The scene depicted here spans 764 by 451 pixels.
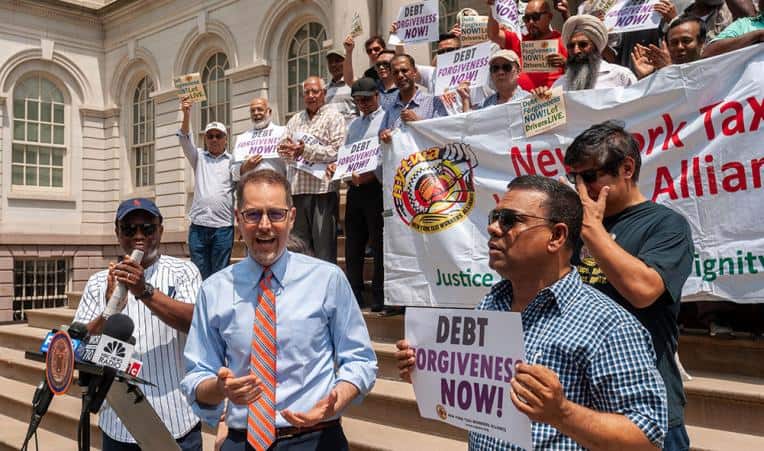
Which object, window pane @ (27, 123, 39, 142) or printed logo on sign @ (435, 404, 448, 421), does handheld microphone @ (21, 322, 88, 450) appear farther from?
window pane @ (27, 123, 39, 142)

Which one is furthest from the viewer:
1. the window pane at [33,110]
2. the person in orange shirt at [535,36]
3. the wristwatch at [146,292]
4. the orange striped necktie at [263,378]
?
the window pane at [33,110]

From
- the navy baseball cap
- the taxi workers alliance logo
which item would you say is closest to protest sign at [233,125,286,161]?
the taxi workers alliance logo

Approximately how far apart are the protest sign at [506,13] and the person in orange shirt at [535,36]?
5 cm

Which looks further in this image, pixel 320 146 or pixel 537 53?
pixel 320 146

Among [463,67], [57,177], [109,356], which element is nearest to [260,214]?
[109,356]

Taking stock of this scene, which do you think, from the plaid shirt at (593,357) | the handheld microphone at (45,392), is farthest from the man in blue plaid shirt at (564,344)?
the handheld microphone at (45,392)

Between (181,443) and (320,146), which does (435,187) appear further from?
(181,443)

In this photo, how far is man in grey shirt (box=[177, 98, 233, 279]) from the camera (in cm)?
743

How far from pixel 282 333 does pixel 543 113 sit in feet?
10.7

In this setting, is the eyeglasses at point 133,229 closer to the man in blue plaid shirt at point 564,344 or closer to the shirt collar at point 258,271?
the shirt collar at point 258,271

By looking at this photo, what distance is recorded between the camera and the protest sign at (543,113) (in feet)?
15.7

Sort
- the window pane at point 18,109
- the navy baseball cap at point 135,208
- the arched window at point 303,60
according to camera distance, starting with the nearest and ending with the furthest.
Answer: the navy baseball cap at point 135,208
the arched window at point 303,60
the window pane at point 18,109

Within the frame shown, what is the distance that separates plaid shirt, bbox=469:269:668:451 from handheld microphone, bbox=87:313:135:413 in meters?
1.25

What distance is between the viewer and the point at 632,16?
617cm
